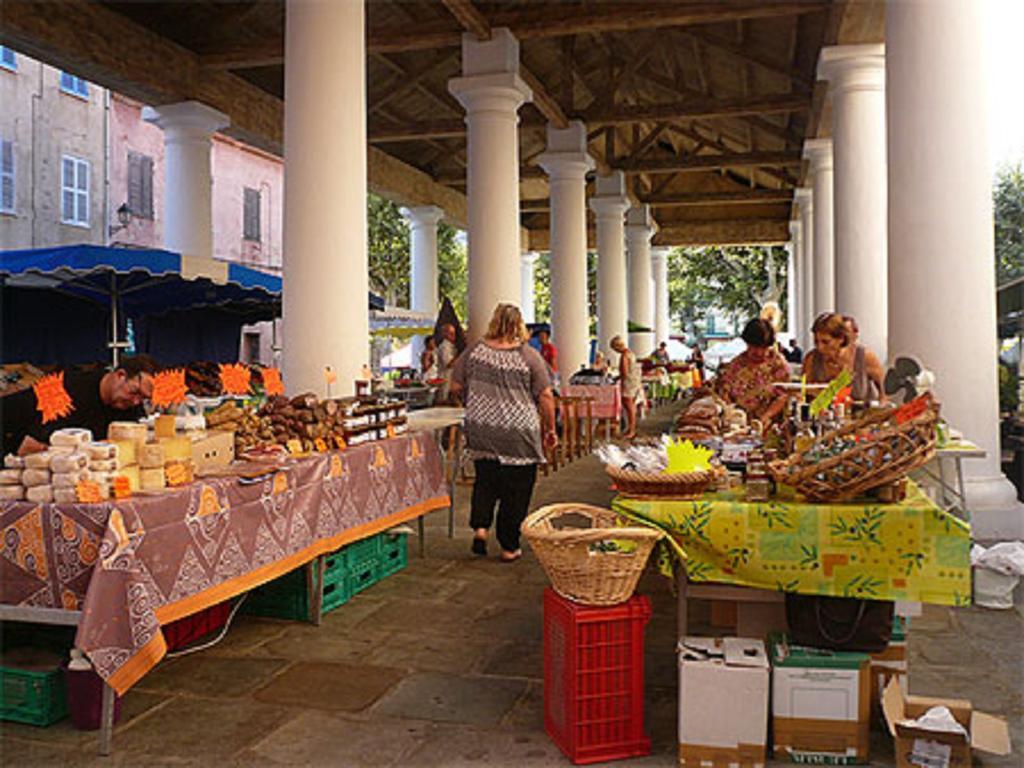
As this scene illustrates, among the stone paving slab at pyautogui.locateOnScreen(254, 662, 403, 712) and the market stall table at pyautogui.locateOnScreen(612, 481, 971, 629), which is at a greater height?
the market stall table at pyautogui.locateOnScreen(612, 481, 971, 629)

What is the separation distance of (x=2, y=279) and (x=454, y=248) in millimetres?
24733

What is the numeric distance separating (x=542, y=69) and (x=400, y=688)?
43.0 feet

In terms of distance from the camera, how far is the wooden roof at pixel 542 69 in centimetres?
993

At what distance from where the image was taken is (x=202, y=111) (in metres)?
11.0

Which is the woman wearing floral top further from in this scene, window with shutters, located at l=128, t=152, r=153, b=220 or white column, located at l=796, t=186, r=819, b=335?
window with shutters, located at l=128, t=152, r=153, b=220

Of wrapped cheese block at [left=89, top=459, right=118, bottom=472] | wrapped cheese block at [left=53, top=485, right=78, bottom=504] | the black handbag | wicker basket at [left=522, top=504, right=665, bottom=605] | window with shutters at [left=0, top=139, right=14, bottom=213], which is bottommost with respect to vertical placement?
the black handbag

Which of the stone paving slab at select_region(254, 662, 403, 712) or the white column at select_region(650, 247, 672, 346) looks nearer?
the stone paving slab at select_region(254, 662, 403, 712)

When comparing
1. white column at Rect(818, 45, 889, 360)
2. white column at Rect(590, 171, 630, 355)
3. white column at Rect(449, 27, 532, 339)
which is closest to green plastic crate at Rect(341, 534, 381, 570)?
white column at Rect(449, 27, 532, 339)

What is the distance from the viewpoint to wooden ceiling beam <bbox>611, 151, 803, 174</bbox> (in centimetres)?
1722

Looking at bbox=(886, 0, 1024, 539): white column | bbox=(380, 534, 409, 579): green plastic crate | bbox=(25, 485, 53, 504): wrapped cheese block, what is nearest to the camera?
bbox=(25, 485, 53, 504): wrapped cheese block

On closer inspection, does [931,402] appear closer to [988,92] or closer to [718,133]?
[988,92]

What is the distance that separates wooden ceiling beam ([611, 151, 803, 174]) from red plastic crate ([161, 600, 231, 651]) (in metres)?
15.0

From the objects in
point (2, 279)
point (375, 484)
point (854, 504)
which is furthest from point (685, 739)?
point (2, 279)

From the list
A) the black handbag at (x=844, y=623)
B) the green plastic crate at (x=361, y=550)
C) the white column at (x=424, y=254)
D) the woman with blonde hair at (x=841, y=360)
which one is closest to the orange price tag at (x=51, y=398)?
the green plastic crate at (x=361, y=550)
